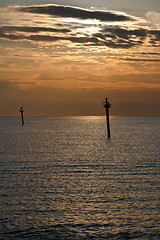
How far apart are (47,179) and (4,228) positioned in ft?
44.0

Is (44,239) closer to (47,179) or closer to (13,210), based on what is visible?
(13,210)

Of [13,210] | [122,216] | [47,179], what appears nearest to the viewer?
[122,216]

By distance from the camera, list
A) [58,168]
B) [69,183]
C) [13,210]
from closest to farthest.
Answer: [13,210], [69,183], [58,168]

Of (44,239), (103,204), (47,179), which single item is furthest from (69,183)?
(44,239)

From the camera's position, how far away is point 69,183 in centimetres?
2792

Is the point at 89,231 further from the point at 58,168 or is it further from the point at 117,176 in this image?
the point at 58,168

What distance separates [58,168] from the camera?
121ft

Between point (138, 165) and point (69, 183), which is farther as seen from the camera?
point (138, 165)

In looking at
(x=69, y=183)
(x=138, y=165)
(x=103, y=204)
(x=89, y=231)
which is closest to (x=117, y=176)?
(x=69, y=183)

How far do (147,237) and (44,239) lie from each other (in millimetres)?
5171

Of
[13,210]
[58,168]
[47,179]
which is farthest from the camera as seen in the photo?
[58,168]

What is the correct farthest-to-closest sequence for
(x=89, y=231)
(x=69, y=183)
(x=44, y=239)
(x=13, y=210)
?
(x=69, y=183) → (x=13, y=210) → (x=89, y=231) → (x=44, y=239)

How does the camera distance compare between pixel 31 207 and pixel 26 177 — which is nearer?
pixel 31 207

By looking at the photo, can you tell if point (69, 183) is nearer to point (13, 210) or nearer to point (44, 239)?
point (13, 210)
